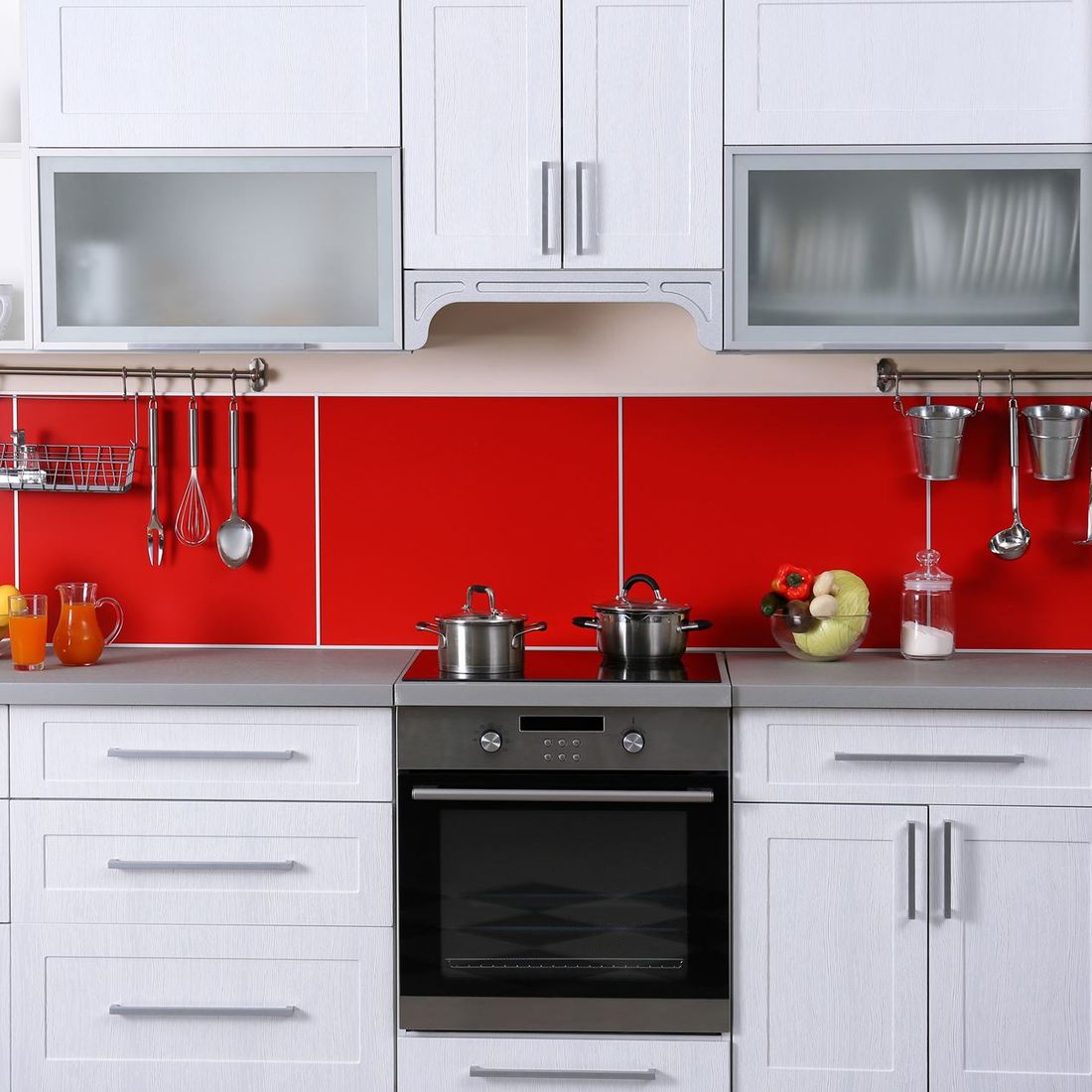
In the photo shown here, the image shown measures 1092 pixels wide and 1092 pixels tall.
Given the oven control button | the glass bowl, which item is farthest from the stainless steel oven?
the glass bowl

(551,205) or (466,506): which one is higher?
(551,205)

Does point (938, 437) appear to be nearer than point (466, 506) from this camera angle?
Yes

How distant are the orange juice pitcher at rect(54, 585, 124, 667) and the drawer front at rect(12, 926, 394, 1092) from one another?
1.75ft

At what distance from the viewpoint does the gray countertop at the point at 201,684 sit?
222 cm

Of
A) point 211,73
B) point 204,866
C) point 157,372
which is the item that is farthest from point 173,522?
point 211,73

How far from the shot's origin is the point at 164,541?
2.76m

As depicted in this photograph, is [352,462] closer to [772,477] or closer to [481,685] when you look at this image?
[481,685]

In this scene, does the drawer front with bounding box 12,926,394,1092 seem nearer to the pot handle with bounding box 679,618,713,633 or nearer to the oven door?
the oven door

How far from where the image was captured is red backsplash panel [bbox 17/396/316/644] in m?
2.75

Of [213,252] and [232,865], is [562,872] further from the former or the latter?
[213,252]

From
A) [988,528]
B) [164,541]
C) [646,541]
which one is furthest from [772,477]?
[164,541]

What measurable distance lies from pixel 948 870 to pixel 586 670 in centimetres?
77

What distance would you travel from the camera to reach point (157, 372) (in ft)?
8.91

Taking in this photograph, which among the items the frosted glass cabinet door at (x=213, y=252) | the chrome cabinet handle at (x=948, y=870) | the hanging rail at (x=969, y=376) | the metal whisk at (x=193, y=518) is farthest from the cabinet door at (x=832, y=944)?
the metal whisk at (x=193, y=518)
